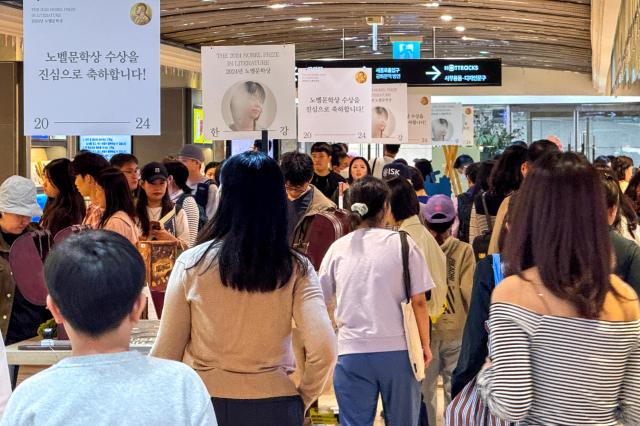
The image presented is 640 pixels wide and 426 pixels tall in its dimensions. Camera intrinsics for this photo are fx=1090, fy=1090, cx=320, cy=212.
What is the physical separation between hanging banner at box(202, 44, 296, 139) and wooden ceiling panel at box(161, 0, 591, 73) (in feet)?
16.8

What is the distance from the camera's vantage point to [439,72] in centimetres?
1461

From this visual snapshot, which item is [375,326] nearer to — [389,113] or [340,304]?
[340,304]

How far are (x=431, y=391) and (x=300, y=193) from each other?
1.39 metres

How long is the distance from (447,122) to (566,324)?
17819 millimetres

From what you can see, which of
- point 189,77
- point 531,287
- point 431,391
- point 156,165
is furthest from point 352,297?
point 189,77

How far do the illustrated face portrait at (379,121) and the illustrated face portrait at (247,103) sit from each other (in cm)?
512

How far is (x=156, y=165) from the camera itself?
23.2 ft

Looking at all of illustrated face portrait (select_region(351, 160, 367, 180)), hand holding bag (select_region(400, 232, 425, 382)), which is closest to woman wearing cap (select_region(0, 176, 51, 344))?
hand holding bag (select_region(400, 232, 425, 382))

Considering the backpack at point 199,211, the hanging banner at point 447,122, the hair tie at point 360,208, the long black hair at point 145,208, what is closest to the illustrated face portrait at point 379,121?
the backpack at point 199,211

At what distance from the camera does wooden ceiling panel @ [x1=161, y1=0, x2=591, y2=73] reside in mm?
12992

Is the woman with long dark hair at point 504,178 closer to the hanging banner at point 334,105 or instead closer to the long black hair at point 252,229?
the hanging banner at point 334,105

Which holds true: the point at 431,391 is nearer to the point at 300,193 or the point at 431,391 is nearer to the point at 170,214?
the point at 300,193

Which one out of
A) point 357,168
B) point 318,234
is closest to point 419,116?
point 357,168

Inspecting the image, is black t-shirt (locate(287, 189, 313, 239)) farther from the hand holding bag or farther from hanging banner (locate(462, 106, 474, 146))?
hanging banner (locate(462, 106, 474, 146))
